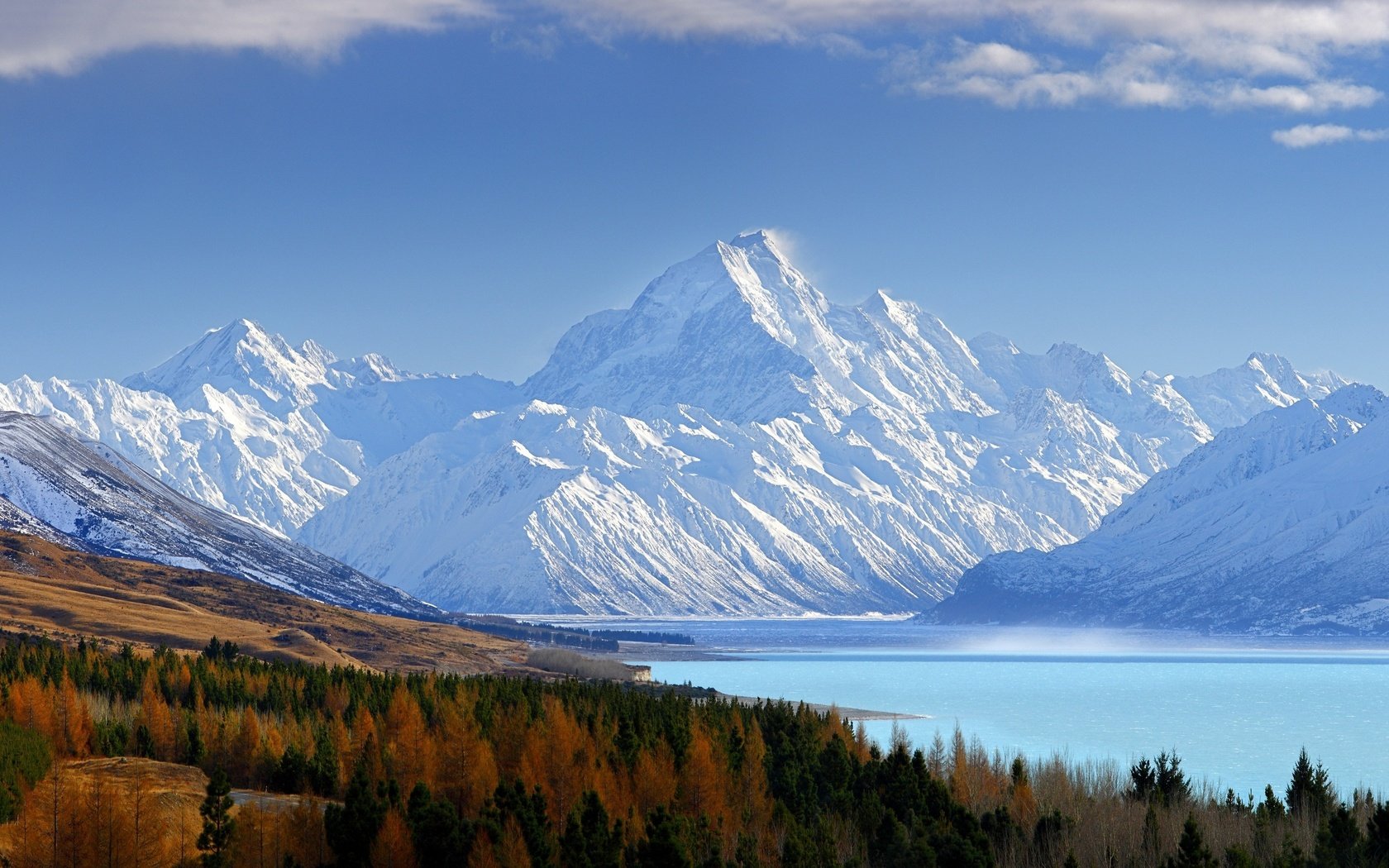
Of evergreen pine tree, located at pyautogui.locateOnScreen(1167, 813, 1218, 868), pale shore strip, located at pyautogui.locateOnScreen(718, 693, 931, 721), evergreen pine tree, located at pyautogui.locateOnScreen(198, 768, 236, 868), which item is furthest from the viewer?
pale shore strip, located at pyautogui.locateOnScreen(718, 693, 931, 721)

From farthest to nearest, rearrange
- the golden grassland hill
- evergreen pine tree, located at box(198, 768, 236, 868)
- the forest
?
the forest < evergreen pine tree, located at box(198, 768, 236, 868) < the golden grassland hill

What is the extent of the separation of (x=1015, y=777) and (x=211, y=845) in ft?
145

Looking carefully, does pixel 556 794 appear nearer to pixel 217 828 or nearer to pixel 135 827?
pixel 217 828

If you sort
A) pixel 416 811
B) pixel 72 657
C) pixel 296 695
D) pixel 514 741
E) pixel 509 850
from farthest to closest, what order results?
pixel 72 657 < pixel 296 695 < pixel 514 741 < pixel 416 811 < pixel 509 850

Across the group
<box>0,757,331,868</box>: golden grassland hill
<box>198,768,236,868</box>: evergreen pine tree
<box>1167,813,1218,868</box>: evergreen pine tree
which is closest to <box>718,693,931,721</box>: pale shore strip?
<box>0,757,331,868</box>: golden grassland hill

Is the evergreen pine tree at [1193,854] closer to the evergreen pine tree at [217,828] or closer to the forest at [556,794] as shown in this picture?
the forest at [556,794]

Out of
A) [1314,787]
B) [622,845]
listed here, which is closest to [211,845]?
[622,845]

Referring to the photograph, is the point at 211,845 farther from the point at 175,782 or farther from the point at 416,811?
the point at 175,782

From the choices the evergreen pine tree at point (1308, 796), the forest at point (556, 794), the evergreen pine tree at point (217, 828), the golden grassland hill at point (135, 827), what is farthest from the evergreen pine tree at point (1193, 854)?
the evergreen pine tree at point (217, 828)

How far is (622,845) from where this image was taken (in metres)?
69.8

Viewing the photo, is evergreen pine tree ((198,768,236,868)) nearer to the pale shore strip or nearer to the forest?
the forest

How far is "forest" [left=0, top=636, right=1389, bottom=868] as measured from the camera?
221 feet

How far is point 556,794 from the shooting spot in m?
84.9

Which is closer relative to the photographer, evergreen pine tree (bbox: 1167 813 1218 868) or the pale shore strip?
evergreen pine tree (bbox: 1167 813 1218 868)
